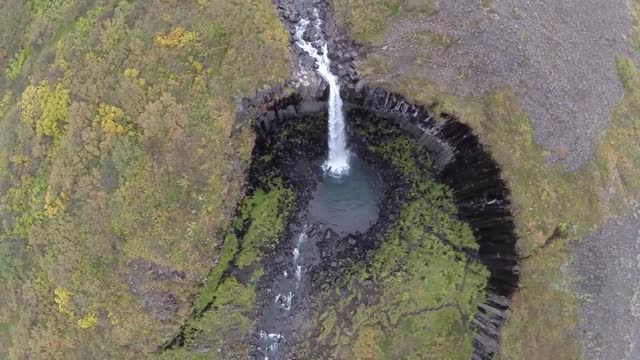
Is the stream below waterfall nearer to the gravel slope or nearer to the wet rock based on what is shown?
the wet rock

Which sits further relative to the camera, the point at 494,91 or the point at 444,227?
the point at 444,227

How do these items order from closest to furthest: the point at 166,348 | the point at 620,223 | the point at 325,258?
the point at 620,223
the point at 166,348
the point at 325,258

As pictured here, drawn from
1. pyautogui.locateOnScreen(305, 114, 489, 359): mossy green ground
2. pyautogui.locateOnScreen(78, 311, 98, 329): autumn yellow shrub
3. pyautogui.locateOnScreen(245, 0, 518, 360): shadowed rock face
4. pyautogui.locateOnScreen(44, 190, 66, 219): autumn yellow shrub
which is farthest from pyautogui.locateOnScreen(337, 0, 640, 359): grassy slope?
pyautogui.locateOnScreen(78, 311, 98, 329): autumn yellow shrub

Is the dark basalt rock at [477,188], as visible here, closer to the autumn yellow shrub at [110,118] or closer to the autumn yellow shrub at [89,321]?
the autumn yellow shrub at [110,118]

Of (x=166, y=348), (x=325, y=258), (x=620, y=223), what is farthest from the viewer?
(x=325, y=258)

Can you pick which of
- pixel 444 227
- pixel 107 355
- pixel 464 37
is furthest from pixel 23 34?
pixel 444 227

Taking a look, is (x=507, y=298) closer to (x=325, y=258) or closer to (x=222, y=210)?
(x=325, y=258)

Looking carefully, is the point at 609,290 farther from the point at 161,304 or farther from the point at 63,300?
the point at 63,300
